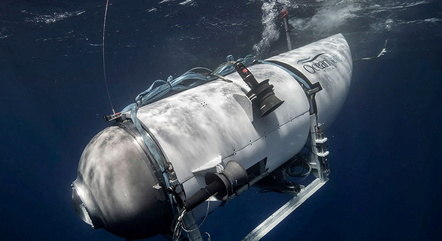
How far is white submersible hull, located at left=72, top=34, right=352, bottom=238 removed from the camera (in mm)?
2998

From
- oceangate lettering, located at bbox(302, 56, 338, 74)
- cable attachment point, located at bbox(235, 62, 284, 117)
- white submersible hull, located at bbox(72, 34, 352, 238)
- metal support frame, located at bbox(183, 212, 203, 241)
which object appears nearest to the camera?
white submersible hull, located at bbox(72, 34, 352, 238)

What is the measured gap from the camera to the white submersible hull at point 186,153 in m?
3.00

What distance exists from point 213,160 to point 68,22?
1347 cm

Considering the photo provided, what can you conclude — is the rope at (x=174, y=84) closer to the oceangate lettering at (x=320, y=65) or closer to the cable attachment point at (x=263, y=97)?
the cable attachment point at (x=263, y=97)

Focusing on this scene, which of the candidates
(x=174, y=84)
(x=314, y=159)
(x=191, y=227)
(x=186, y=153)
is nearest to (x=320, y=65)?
(x=314, y=159)

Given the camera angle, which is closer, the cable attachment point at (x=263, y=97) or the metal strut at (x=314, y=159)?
the cable attachment point at (x=263, y=97)

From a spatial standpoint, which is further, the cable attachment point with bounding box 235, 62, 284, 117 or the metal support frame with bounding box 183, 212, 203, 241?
the cable attachment point with bounding box 235, 62, 284, 117

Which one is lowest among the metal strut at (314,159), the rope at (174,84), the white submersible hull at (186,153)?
the metal strut at (314,159)

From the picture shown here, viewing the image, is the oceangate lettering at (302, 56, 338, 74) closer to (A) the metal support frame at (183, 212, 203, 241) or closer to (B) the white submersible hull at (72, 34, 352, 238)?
(B) the white submersible hull at (72, 34, 352, 238)

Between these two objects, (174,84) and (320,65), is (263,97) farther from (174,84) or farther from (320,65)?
(320,65)

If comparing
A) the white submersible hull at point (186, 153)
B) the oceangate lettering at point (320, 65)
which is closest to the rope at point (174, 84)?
the white submersible hull at point (186, 153)

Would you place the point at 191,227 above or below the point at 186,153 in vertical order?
below

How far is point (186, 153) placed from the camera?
10.5 feet

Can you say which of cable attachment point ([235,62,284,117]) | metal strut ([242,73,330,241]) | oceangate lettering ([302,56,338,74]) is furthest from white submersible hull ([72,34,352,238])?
oceangate lettering ([302,56,338,74])
